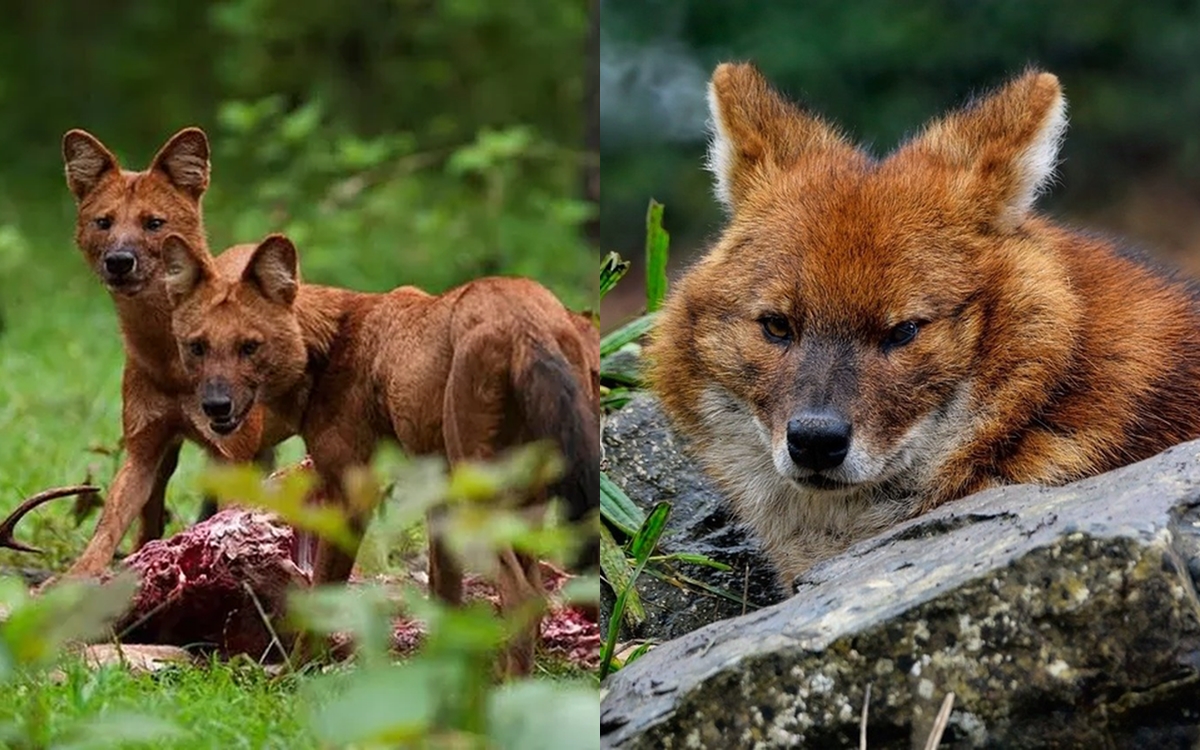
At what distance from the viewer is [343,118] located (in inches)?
505

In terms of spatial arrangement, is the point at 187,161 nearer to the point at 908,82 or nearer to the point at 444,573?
the point at 444,573

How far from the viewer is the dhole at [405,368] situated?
346 centimetres

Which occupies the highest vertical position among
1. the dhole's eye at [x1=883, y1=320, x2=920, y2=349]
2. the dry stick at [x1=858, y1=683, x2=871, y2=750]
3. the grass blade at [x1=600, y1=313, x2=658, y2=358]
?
the dhole's eye at [x1=883, y1=320, x2=920, y2=349]

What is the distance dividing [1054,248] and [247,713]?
2255mm

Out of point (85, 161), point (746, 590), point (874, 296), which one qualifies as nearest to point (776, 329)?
point (874, 296)

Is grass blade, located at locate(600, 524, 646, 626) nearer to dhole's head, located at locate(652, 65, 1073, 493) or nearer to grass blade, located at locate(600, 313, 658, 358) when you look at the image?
dhole's head, located at locate(652, 65, 1073, 493)

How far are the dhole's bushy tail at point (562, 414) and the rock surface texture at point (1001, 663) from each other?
1.37 ft

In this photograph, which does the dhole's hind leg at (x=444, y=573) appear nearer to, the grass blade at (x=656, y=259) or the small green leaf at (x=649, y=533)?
the small green leaf at (x=649, y=533)

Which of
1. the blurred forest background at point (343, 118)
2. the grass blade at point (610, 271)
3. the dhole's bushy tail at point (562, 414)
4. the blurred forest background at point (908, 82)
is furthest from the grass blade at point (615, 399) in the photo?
the blurred forest background at point (908, 82)

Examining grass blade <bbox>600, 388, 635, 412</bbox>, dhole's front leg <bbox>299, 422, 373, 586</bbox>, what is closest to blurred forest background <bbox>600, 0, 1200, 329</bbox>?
grass blade <bbox>600, 388, 635, 412</bbox>

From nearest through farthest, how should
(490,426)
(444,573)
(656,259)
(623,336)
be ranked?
1. (490,426)
2. (444,573)
3. (656,259)
4. (623,336)

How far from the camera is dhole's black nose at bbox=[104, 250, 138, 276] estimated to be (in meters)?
4.32

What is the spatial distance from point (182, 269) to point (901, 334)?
1.63m

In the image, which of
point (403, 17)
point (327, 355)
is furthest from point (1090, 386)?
point (403, 17)
